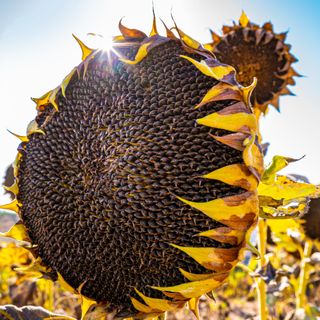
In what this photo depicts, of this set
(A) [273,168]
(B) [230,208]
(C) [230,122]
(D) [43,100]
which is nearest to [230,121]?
(C) [230,122]

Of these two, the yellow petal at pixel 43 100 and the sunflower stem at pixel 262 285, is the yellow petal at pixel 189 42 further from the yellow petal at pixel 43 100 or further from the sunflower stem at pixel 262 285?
the sunflower stem at pixel 262 285

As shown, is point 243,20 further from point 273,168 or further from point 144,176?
point 144,176

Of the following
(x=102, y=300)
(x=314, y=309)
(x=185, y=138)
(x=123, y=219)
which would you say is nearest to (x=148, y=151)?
(x=185, y=138)

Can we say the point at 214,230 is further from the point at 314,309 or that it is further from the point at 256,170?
the point at 314,309

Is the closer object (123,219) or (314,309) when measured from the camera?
(123,219)

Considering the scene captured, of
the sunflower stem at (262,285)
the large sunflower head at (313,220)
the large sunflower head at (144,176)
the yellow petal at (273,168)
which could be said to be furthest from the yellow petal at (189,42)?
the large sunflower head at (313,220)

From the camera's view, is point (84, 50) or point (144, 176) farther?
point (84, 50)

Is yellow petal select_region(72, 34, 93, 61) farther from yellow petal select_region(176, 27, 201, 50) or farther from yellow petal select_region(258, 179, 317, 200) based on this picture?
yellow petal select_region(258, 179, 317, 200)
